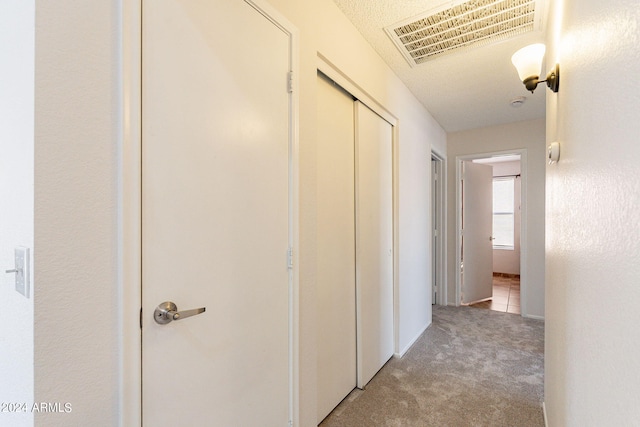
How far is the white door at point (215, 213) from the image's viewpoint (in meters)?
0.91

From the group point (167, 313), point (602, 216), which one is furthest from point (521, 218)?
point (167, 313)

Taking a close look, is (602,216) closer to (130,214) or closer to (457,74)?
(130,214)

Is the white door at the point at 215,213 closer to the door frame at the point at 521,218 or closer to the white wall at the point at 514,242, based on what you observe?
the door frame at the point at 521,218

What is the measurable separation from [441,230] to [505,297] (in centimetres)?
180

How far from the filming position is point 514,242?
Answer: 256 inches

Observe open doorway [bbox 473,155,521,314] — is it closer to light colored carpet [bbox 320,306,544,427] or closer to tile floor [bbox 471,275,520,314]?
tile floor [bbox 471,275,520,314]

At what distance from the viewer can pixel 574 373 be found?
2.99 ft

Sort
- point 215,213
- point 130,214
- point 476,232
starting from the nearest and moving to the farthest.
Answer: point 130,214, point 215,213, point 476,232

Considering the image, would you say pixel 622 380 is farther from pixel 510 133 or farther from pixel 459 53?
pixel 510 133

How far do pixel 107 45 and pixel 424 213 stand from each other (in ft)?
10.8

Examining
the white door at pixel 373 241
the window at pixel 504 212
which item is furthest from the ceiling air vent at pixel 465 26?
the window at pixel 504 212

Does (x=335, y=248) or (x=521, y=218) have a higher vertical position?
(x=521, y=218)

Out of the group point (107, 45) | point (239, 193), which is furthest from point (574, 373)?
point (107, 45)

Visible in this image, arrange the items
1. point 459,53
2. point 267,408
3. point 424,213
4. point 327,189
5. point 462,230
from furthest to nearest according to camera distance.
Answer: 1. point 462,230
2. point 424,213
3. point 459,53
4. point 327,189
5. point 267,408
